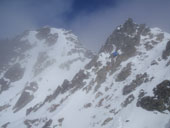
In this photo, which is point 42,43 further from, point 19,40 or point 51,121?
point 51,121

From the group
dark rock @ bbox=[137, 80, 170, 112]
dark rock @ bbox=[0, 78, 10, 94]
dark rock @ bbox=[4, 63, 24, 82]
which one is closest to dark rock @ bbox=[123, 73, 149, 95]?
dark rock @ bbox=[137, 80, 170, 112]

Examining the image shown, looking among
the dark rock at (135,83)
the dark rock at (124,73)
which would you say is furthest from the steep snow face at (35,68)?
the dark rock at (135,83)

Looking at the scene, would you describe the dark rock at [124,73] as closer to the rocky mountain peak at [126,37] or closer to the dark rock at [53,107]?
the rocky mountain peak at [126,37]

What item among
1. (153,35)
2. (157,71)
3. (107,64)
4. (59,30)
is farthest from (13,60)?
(157,71)

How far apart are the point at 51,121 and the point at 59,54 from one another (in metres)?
85.9

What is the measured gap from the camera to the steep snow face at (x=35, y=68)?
91875 mm

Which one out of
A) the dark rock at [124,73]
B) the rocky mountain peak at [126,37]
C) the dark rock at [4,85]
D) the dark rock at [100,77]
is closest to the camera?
the dark rock at [124,73]

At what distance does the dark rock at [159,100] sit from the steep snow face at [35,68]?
5083 centimetres

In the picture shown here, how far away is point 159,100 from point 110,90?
19.2 m

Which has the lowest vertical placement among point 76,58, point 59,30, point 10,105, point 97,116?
Result: point 97,116

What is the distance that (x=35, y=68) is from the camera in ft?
413

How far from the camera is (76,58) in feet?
407

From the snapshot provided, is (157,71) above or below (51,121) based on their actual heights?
above

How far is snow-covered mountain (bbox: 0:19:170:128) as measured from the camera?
108 ft
